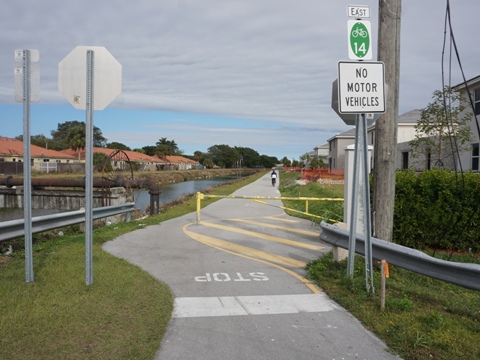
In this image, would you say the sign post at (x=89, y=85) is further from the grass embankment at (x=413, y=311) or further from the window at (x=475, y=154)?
the window at (x=475, y=154)

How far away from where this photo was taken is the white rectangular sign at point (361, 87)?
5414 millimetres

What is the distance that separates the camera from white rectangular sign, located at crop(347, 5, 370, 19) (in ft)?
18.1

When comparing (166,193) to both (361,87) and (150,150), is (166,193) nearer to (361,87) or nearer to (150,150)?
(361,87)

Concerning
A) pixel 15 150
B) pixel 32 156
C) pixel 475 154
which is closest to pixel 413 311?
pixel 475 154

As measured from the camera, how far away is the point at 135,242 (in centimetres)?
886

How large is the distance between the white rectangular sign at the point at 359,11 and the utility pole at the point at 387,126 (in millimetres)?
994

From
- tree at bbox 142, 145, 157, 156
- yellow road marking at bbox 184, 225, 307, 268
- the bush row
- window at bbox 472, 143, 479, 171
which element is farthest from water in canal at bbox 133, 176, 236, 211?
tree at bbox 142, 145, 157, 156

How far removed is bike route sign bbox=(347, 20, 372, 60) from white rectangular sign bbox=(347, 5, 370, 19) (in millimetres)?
66

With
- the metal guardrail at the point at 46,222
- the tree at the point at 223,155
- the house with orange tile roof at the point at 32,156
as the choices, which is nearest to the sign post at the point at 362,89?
the metal guardrail at the point at 46,222

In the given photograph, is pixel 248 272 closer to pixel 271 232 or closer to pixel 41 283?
pixel 41 283

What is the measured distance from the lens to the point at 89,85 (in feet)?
17.6

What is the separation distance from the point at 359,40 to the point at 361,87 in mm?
652

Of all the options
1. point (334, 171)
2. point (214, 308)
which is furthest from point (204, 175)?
point (214, 308)

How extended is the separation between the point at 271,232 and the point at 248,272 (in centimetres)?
415
